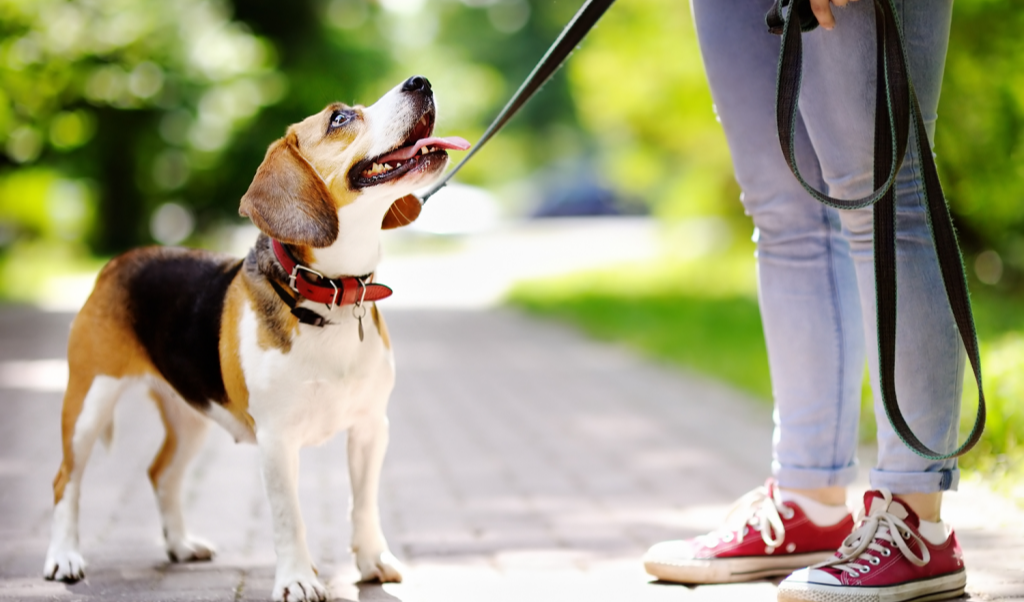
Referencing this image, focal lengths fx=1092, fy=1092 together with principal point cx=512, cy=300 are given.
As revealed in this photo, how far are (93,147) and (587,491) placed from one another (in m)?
19.8

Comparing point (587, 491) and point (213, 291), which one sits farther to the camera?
point (587, 491)

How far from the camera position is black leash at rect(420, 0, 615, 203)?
10.9 ft

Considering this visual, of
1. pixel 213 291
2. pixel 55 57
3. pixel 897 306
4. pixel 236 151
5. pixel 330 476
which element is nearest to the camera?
pixel 897 306

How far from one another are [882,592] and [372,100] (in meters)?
17.4

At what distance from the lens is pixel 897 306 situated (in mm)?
2822

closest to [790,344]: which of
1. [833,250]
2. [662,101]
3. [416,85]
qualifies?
[833,250]

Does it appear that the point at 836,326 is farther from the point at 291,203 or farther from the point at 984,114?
the point at 984,114

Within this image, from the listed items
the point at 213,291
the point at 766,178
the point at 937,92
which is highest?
the point at 937,92

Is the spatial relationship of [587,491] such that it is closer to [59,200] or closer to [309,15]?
[309,15]

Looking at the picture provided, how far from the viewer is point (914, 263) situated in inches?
111

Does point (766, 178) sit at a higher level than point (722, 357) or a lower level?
higher

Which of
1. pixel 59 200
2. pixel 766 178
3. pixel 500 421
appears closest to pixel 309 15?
pixel 59 200

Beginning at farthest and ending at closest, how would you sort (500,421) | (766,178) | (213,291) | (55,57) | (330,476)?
(55,57)
(500,421)
(330,476)
(213,291)
(766,178)

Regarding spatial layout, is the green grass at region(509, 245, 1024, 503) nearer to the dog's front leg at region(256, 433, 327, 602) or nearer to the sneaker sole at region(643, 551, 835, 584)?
the sneaker sole at region(643, 551, 835, 584)
